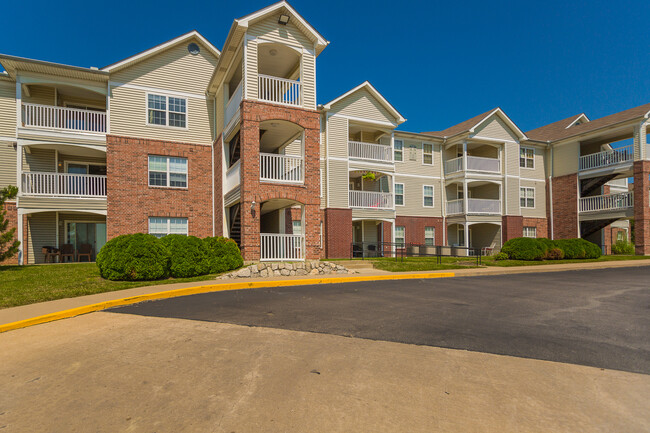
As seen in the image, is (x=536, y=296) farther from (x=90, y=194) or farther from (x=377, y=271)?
(x=90, y=194)

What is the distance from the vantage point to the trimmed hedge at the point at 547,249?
20.6m

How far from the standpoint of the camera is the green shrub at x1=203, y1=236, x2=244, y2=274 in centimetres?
1340

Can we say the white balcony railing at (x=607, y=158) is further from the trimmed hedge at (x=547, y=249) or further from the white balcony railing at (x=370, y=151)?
the white balcony railing at (x=370, y=151)

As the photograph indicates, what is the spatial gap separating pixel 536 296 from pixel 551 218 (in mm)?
24813

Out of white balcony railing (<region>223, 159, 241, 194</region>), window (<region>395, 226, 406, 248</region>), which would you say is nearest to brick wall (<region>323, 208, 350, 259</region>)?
window (<region>395, 226, 406, 248</region>)

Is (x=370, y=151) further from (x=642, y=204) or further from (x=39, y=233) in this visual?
(x=642, y=204)

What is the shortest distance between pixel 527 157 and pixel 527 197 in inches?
130

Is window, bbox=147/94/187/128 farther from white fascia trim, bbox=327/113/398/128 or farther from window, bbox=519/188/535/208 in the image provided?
window, bbox=519/188/535/208

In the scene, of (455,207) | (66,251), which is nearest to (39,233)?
(66,251)

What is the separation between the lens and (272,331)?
6.04 metres

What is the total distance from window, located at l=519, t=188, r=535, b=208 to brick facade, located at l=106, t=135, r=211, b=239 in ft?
78.1

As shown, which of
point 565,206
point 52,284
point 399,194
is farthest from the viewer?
point 565,206

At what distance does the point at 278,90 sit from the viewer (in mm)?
17000

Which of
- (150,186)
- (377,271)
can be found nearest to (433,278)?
(377,271)
